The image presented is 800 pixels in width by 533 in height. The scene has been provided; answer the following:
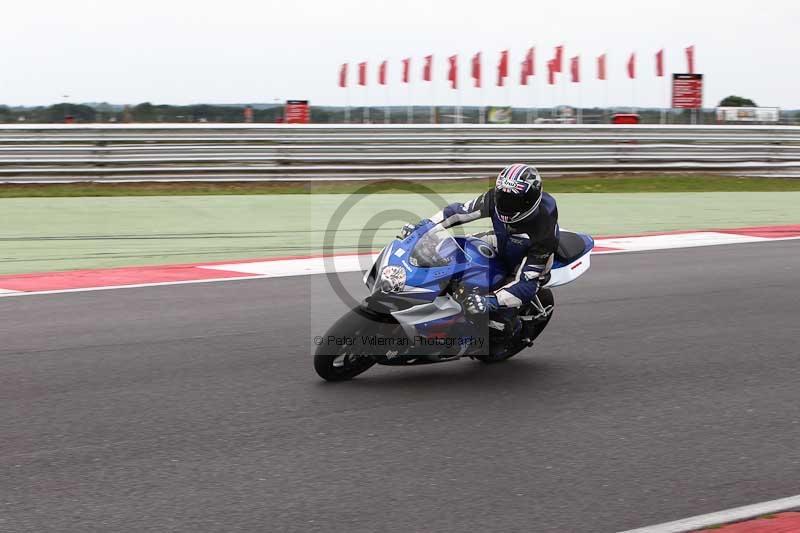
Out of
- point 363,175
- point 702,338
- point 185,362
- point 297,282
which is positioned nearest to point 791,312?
point 702,338

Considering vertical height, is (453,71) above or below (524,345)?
above

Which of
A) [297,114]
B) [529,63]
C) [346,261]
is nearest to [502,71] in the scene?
[529,63]

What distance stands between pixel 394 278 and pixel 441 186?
13771 mm

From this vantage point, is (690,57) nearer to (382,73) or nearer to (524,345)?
(382,73)

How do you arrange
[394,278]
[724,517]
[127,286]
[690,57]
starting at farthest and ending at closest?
1. [690,57]
2. [127,286]
3. [394,278]
4. [724,517]

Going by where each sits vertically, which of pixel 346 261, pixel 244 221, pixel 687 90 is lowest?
pixel 346 261

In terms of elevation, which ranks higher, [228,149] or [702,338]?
[228,149]

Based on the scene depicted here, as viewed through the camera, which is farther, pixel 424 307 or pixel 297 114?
pixel 297 114

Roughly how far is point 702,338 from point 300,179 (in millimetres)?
12463

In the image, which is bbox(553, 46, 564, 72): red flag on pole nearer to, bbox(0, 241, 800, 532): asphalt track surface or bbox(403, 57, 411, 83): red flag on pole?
bbox(403, 57, 411, 83): red flag on pole

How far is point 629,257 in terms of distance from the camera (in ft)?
41.1

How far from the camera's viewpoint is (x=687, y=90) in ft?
105

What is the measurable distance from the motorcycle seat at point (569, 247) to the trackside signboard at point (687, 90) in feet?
85.9

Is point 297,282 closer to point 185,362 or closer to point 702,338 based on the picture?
point 185,362
